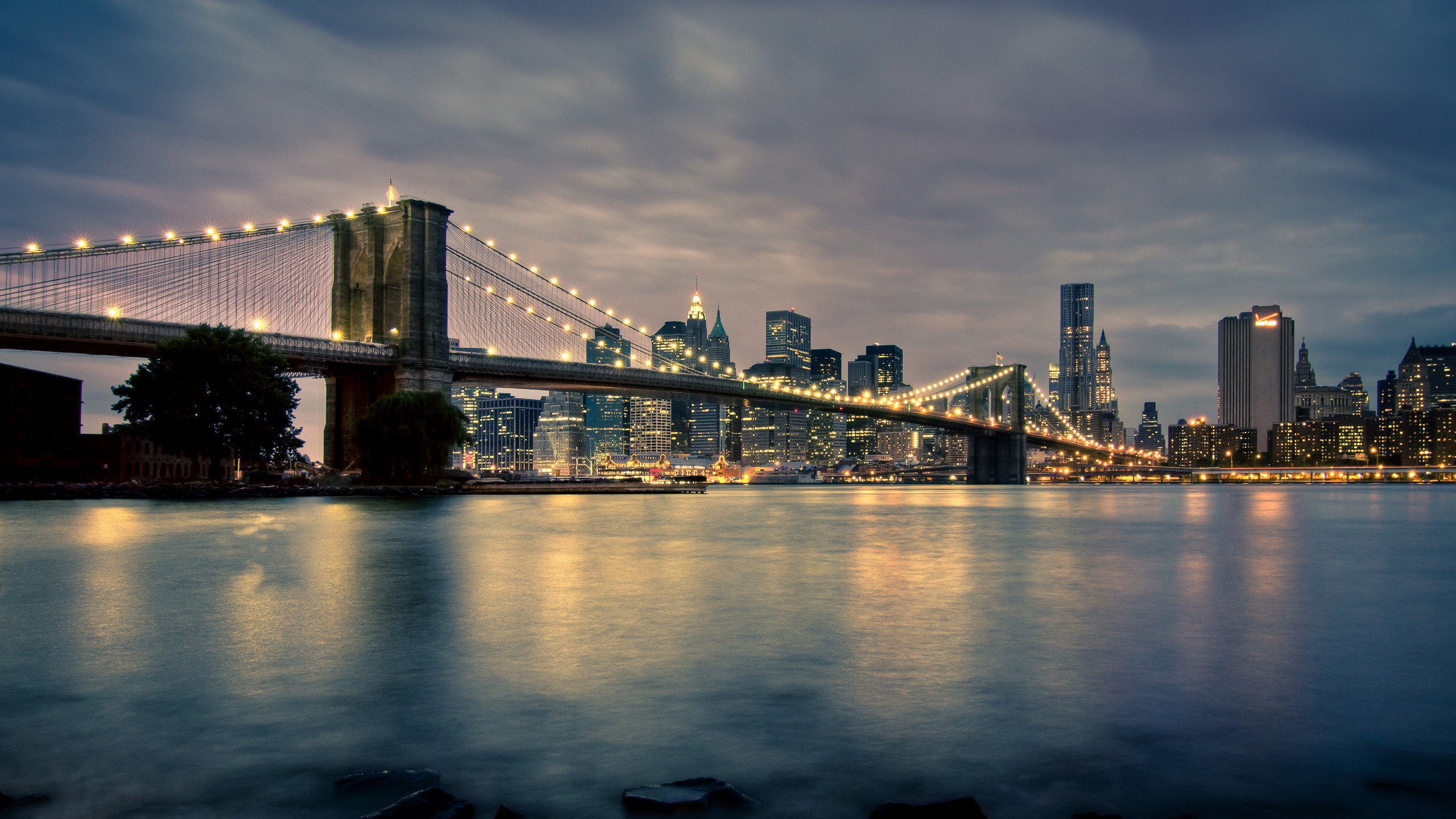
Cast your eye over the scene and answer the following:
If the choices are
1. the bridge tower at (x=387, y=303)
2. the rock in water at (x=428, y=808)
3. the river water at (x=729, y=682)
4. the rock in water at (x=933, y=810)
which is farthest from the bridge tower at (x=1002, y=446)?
the rock in water at (x=428, y=808)

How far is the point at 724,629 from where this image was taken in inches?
446

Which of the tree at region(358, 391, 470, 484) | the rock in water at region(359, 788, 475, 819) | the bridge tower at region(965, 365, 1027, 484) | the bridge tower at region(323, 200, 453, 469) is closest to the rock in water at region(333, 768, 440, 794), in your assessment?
the rock in water at region(359, 788, 475, 819)

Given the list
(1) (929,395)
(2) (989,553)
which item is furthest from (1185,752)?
(1) (929,395)

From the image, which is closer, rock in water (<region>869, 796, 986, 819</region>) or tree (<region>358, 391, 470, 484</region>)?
rock in water (<region>869, 796, 986, 819</region>)

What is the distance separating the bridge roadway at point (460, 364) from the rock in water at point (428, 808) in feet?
165

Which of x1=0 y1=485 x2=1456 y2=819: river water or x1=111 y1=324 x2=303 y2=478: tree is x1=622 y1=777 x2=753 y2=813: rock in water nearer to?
x1=0 y1=485 x2=1456 y2=819: river water

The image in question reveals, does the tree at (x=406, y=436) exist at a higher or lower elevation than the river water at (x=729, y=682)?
higher

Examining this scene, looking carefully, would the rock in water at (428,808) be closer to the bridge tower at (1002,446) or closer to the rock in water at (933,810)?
the rock in water at (933,810)

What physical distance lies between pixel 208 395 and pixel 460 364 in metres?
17.0

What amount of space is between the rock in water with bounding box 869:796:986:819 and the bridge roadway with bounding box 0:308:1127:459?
52.1m

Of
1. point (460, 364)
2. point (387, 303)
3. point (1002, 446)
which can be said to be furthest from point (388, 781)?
point (1002, 446)

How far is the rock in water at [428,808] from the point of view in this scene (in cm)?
502

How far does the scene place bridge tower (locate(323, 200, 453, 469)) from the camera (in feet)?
193

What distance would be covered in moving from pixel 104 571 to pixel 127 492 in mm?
38381
